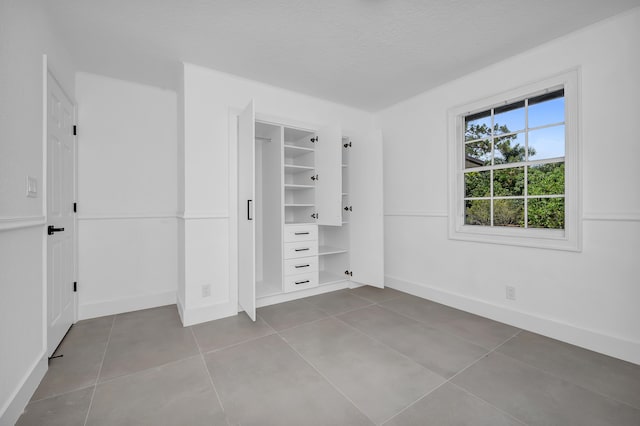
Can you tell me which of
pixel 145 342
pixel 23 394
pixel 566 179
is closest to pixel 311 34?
pixel 566 179

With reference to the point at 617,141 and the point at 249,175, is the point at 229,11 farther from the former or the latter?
the point at 617,141

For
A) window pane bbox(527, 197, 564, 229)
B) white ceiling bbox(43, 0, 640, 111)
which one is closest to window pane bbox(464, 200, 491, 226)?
window pane bbox(527, 197, 564, 229)

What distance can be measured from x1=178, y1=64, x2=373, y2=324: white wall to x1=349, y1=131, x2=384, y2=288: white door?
155 centimetres

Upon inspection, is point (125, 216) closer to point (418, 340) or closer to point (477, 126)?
point (418, 340)

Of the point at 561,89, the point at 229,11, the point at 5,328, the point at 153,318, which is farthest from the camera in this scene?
the point at 153,318

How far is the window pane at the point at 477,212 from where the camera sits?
9.74 feet

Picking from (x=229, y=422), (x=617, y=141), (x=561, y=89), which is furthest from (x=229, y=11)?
(x=617, y=141)

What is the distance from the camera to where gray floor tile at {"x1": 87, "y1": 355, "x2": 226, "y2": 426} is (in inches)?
56.9

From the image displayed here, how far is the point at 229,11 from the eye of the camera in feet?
6.63

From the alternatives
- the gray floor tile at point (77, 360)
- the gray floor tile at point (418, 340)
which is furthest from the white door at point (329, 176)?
the gray floor tile at point (77, 360)

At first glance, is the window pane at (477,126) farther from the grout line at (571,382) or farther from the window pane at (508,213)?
the grout line at (571,382)

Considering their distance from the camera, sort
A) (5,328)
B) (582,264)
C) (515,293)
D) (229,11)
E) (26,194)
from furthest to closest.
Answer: (515,293) → (582,264) → (229,11) → (26,194) → (5,328)

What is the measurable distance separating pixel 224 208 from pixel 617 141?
336cm

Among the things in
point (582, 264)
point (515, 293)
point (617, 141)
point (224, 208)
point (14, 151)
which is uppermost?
point (617, 141)
